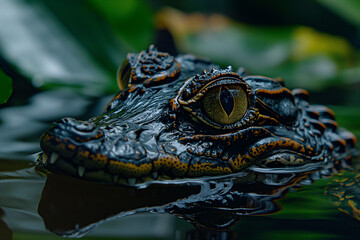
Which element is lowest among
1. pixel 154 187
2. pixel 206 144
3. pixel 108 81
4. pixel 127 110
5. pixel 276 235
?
pixel 276 235

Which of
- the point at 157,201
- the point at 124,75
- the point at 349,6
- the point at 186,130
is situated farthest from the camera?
the point at 349,6

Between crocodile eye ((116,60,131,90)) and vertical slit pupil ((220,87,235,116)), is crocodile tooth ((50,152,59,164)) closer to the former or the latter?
vertical slit pupil ((220,87,235,116))

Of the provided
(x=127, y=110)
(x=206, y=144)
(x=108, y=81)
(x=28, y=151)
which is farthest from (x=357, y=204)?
(x=108, y=81)

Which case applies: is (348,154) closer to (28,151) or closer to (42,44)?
(28,151)

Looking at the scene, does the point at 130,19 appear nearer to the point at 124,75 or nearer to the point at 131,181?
the point at 124,75

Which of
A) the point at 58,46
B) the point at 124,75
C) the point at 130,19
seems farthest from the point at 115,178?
the point at 130,19

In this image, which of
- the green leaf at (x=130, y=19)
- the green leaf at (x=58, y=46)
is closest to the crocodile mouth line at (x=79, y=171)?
the green leaf at (x=58, y=46)

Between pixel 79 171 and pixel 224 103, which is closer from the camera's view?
pixel 79 171
